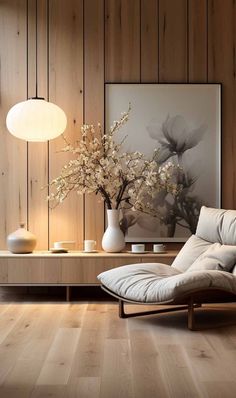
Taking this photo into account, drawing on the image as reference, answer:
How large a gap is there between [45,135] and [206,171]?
152 cm

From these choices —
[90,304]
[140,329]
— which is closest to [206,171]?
[90,304]

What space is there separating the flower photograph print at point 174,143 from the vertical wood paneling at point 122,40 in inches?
5.7

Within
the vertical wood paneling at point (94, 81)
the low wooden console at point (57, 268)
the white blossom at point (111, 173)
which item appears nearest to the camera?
the low wooden console at point (57, 268)

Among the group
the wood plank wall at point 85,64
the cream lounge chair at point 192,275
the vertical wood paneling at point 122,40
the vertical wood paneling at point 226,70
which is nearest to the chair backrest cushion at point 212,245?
the cream lounge chair at point 192,275

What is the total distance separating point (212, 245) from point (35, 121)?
1.82 meters

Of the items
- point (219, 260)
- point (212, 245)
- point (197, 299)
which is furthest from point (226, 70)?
point (197, 299)

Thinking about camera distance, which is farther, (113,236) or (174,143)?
(174,143)

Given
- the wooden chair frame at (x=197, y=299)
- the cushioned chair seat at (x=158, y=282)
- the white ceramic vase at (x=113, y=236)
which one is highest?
the white ceramic vase at (x=113, y=236)

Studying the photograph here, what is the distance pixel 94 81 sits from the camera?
19.9ft

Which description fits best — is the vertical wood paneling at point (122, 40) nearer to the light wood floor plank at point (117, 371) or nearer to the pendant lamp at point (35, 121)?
the pendant lamp at point (35, 121)

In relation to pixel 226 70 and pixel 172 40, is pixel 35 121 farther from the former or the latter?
pixel 226 70

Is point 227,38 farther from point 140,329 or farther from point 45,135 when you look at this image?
point 140,329

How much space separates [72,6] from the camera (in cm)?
605

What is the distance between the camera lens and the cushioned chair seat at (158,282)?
4.38 meters
